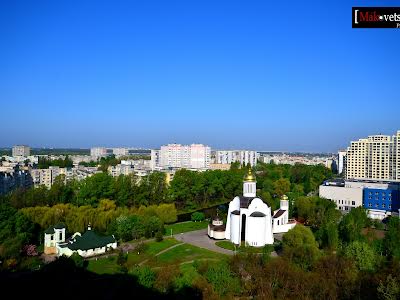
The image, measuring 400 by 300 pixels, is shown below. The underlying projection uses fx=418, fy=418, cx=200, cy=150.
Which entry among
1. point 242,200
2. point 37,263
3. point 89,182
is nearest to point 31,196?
point 89,182

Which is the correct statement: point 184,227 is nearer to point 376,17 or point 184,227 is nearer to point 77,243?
point 77,243

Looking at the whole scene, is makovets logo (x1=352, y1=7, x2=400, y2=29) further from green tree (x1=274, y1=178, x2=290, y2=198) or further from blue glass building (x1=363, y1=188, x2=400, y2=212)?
green tree (x1=274, y1=178, x2=290, y2=198)

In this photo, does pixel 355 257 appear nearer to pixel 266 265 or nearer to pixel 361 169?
pixel 266 265

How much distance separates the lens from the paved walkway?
22.6 meters

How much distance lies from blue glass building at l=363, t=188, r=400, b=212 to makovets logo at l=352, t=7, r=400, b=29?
30.4m

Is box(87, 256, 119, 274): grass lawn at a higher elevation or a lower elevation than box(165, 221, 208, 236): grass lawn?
lower

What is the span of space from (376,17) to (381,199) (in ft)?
102

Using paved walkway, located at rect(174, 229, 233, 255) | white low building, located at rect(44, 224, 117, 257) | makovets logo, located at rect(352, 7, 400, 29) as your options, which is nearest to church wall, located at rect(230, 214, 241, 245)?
paved walkway, located at rect(174, 229, 233, 255)

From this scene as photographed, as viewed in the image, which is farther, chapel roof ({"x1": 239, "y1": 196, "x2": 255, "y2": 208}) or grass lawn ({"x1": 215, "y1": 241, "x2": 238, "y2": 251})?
chapel roof ({"x1": 239, "y1": 196, "x2": 255, "y2": 208})

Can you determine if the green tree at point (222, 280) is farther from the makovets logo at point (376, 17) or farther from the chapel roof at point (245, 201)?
the chapel roof at point (245, 201)

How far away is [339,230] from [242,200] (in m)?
5.72

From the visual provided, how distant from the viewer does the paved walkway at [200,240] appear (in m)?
22.6

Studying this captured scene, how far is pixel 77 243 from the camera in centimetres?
2145

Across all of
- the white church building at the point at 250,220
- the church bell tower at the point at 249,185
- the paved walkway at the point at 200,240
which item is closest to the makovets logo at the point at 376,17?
the paved walkway at the point at 200,240
